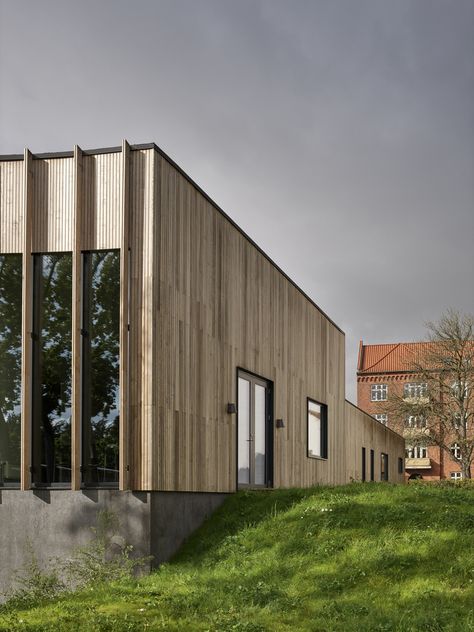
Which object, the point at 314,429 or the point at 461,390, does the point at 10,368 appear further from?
the point at 461,390

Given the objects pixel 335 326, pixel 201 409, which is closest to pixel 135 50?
pixel 201 409

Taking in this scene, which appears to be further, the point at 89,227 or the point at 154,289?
the point at 89,227

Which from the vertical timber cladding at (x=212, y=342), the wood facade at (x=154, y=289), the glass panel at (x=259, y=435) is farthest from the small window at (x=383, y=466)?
the wood facade at (x=154, y=289)

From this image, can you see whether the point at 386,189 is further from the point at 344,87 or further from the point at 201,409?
the point at 201,409

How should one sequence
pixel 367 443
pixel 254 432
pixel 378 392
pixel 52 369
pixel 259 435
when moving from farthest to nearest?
pixel 378 392, pixel 367 443, pixel 259 435, pixel 254 432, pixel 52 369

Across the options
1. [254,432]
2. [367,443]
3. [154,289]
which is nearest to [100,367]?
[154,289]

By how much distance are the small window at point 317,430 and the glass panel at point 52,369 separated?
10.2 meters

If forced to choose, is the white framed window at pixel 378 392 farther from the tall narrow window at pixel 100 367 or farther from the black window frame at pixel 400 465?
the tall narrow window at pixel 100 367

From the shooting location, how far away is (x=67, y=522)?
12.3m

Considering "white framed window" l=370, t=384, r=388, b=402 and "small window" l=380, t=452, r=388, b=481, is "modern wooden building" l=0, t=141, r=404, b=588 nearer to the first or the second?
"small window" l=380, t=452, r=388, b=481

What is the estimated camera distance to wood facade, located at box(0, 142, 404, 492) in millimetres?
12570

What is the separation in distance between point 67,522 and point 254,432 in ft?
19.1

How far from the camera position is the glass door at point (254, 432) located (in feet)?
54.9

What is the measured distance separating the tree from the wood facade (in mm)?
28923
